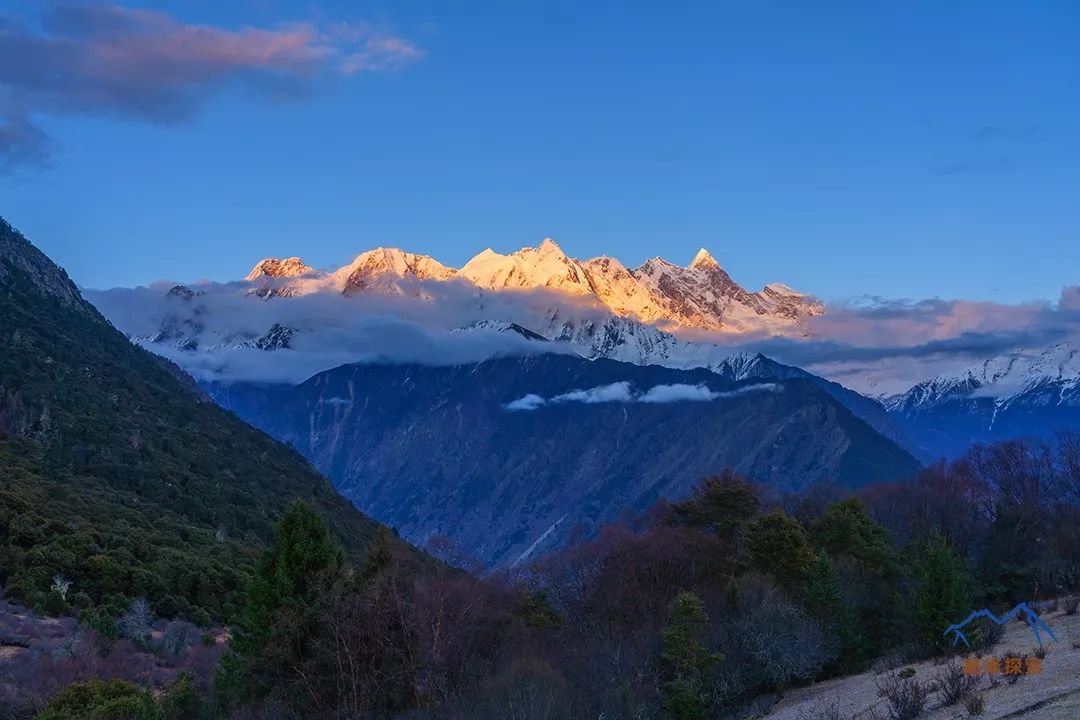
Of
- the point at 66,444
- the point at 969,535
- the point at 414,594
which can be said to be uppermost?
the point at 66,444

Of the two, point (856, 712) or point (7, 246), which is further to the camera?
point (7, 246)

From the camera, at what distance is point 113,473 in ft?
336

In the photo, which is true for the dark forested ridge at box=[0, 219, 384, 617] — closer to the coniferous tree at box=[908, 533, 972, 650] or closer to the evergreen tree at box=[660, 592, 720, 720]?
the evergreen tree at box=[660, 592, 720, 720]

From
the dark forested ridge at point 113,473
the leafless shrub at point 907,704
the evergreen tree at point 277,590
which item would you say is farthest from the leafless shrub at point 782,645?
the dark forested ridge at point 113,473

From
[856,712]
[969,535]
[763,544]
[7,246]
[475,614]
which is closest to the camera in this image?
[856,712]

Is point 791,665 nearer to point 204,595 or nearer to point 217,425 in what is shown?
point 204,595

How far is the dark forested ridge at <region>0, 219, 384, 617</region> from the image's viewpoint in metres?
68.2

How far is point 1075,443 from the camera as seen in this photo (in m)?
92.6

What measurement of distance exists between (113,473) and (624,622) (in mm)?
71703

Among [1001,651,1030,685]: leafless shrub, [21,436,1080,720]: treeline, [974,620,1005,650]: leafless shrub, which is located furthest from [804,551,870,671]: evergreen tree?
[1001,651,1030,685]: leafless shrub

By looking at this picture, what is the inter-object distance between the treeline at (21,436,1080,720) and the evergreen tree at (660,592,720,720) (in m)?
0.08

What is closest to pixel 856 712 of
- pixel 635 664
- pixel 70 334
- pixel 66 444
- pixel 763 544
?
pixel 635 664

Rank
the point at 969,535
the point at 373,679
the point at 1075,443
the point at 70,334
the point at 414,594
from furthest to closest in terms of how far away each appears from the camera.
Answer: the point at 70,334 → the point at 1075,443 → the point at 969,535 → the point at 414,594 → the point at 373,679

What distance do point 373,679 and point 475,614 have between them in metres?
12.3
